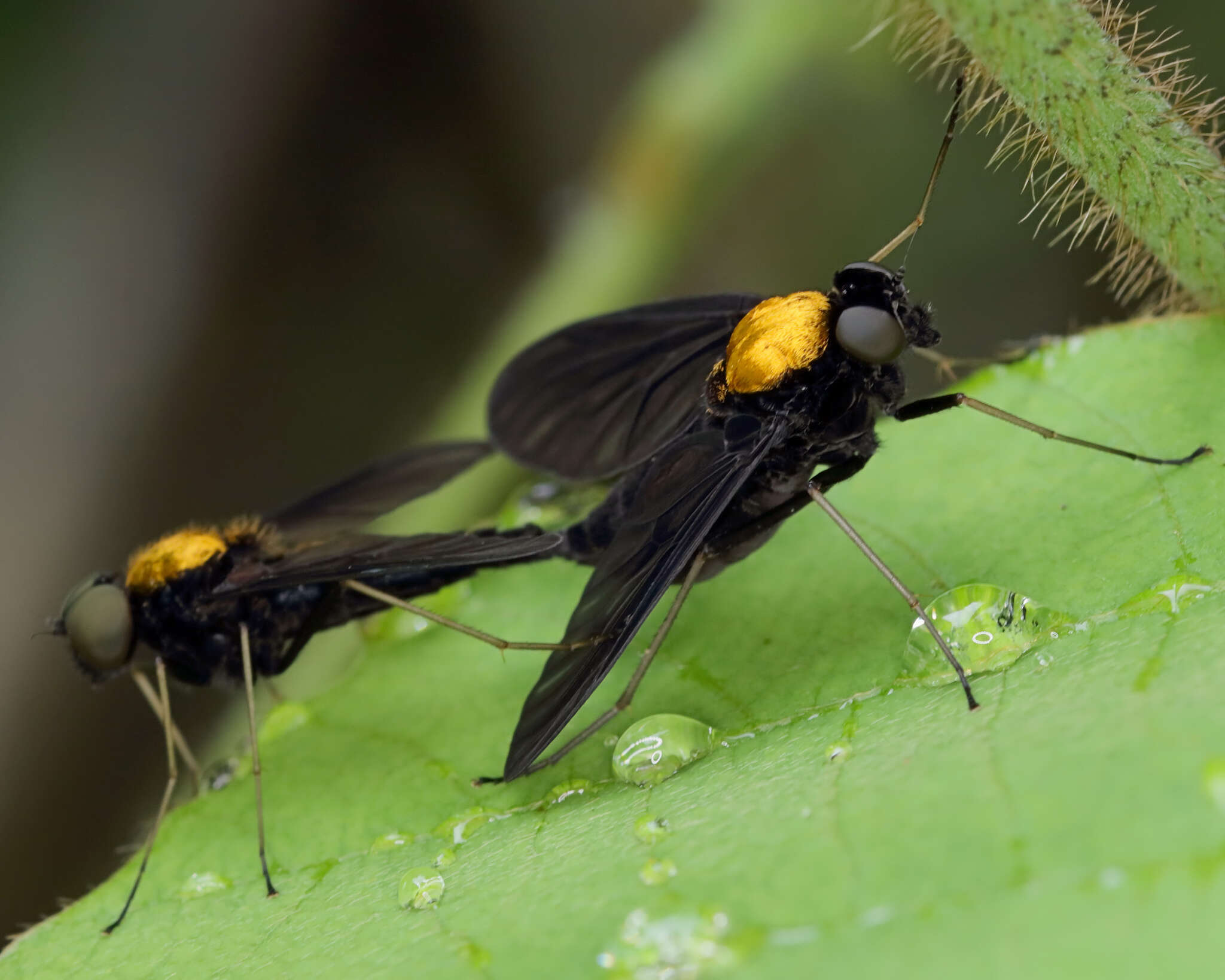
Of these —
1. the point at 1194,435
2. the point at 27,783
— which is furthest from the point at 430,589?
the point at 27,783

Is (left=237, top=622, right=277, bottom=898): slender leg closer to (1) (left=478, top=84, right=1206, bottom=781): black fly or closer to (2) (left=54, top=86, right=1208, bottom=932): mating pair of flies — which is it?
(2) (left=54, top=86, right=1208, bottom=932): mating pair of flies

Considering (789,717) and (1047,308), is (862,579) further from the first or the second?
(1047,308)

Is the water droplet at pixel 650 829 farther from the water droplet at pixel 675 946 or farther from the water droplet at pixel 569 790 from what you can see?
the water droplet at pixel 569 790

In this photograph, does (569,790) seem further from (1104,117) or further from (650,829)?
(1104,117)

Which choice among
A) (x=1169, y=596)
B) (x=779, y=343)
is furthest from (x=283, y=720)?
(x=1169, y=596)

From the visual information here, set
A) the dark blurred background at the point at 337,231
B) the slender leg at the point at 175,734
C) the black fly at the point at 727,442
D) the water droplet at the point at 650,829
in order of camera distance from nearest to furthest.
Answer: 1. the water droplet at the point at 650,829
2. the black fly at the point at 727,442
3. the slender leg at the point at 175,734
4. the dark blurred background at the point at 337,231

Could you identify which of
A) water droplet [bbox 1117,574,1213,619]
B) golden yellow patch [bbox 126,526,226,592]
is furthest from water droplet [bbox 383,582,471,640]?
water droplet [bbox 1117,574,1213,619]

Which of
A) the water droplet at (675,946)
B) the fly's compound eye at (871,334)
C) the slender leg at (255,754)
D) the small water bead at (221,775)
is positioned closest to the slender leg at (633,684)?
the slender leg at (255,754)
